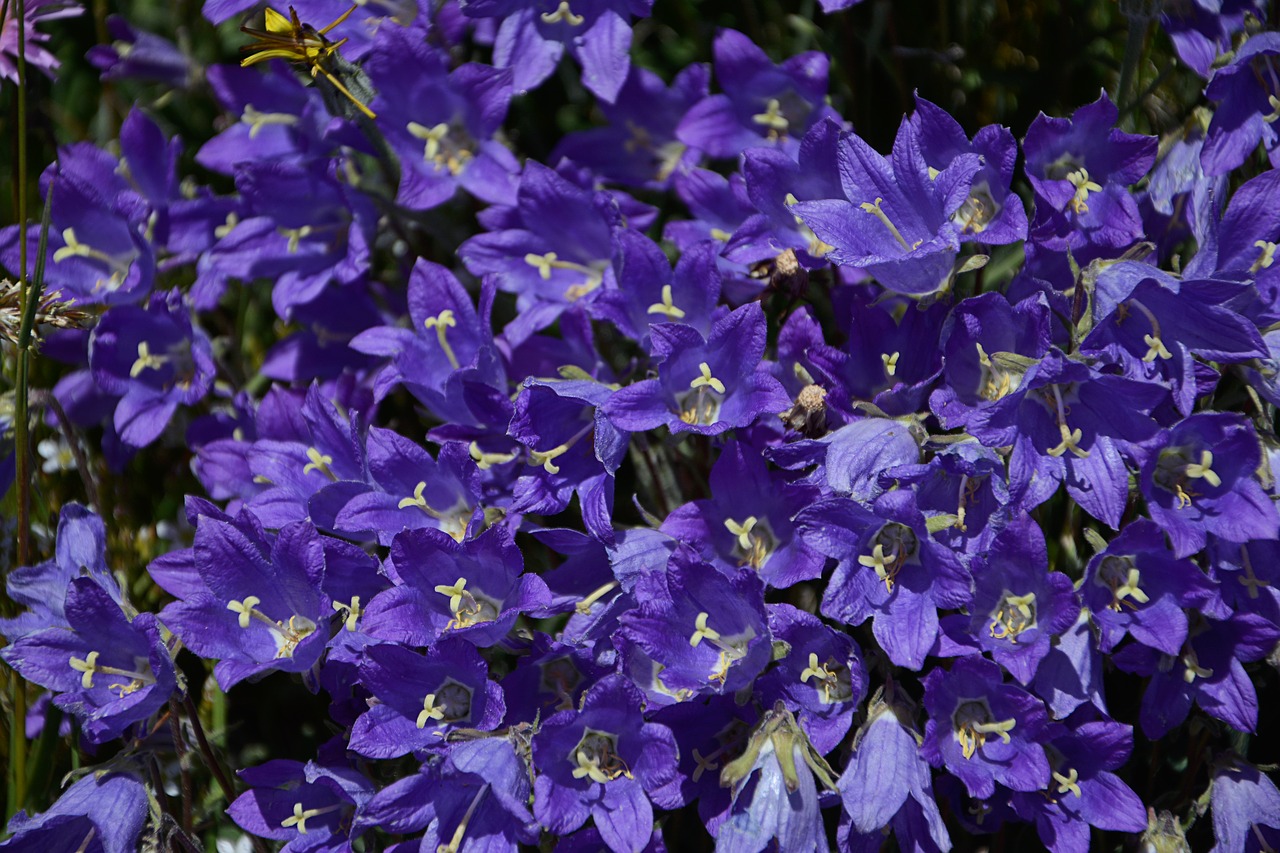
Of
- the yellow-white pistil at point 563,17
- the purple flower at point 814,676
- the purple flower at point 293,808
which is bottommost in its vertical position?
the purple flower at point 293,808

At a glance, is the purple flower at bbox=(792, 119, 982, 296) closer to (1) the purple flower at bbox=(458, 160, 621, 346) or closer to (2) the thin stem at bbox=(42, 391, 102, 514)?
(1) the purple flower at bbox=(458, 160, 621, 346)

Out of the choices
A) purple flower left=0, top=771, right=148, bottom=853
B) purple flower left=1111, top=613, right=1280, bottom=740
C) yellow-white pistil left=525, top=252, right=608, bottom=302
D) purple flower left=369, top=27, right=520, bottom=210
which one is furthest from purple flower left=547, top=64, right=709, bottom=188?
purple flower left=0, top=771, right=148, bottom=853

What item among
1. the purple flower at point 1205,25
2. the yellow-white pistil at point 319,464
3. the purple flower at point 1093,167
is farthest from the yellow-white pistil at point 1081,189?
the yellow-white pistil at point 319,464

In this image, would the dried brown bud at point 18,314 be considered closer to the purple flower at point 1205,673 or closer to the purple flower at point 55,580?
the purple flower at point 55,580

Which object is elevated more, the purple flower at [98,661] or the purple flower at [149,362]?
the purple flower at [149,362]

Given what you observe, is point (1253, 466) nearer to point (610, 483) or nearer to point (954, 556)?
point (954, 556)

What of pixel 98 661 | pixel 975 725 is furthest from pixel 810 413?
pixel 98 661

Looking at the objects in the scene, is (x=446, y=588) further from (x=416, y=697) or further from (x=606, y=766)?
(x=606, y=766)
